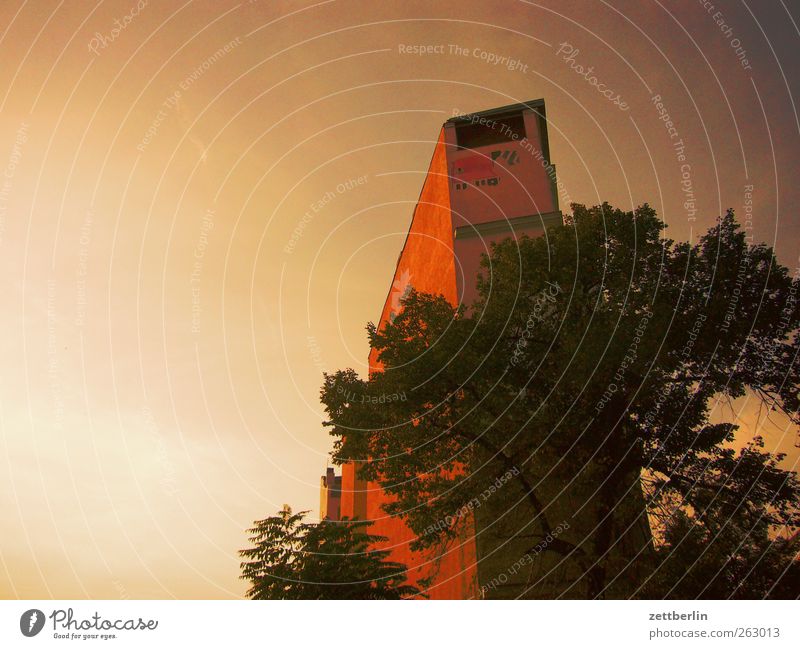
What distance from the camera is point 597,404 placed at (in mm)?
16328

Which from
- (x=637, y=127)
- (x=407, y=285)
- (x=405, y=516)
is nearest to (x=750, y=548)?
(x=405, y=516)

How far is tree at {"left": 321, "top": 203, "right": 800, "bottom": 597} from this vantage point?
1592cm

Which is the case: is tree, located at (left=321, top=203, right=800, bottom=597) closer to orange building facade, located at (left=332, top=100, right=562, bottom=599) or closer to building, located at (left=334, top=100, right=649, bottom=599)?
building, located at (left=334, top=100, right=649, bottom=599)

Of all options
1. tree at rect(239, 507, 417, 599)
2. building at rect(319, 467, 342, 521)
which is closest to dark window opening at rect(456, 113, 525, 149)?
tree at rect(239, 507, 417, 599)

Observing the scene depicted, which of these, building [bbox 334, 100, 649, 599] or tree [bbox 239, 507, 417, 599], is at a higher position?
building [bbox 334, 100, 649, 599]

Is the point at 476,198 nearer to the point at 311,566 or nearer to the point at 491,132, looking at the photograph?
the point at 491,132

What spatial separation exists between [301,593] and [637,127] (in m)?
16.8

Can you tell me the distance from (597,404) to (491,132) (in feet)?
57.6

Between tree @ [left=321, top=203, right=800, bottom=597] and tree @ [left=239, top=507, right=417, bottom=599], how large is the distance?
2315 mm

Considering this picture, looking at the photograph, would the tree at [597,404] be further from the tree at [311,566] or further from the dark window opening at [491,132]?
the dark window opening at [491,132]

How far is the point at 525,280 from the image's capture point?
18.2m

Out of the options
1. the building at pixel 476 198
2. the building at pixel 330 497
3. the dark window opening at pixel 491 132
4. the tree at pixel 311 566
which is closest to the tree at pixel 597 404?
the tree at pixel 311 566
